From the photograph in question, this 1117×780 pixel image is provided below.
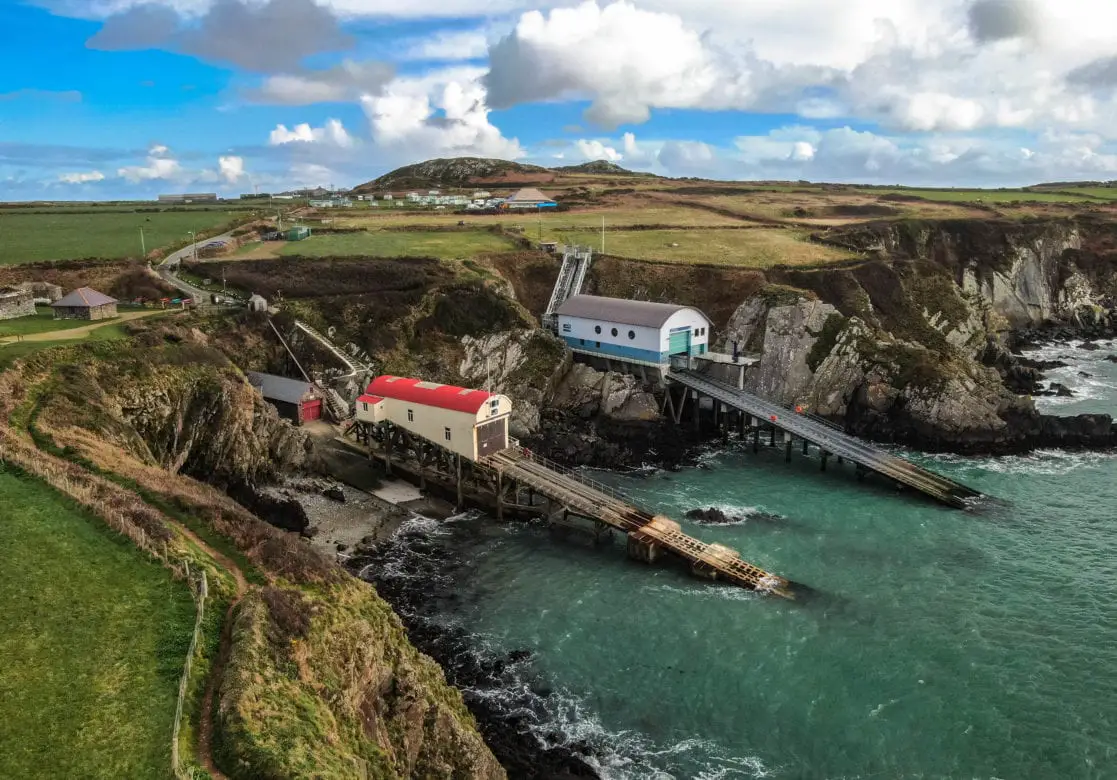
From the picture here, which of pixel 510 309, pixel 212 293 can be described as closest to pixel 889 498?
pixel 510 309

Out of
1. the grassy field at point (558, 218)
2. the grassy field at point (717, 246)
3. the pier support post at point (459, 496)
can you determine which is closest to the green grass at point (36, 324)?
the pier support post at point (459, 496)

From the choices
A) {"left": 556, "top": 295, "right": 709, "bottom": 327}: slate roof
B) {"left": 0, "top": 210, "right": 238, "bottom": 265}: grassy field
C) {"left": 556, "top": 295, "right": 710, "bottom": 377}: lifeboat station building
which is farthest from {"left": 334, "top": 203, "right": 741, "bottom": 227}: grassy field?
{"left": 556, "top": 295, "right": 710, "bottom": 377}: lifeboat station building

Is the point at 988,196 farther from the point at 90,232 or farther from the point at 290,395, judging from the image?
the point at 90,232

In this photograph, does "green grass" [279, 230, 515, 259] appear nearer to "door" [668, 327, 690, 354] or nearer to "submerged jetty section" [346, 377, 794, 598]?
"door" [668, 327, 690, 354]

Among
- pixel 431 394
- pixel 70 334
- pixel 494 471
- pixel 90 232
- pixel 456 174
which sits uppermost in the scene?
pixel 456 174

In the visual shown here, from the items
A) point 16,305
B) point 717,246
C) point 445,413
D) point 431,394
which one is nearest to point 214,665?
point 445,413
